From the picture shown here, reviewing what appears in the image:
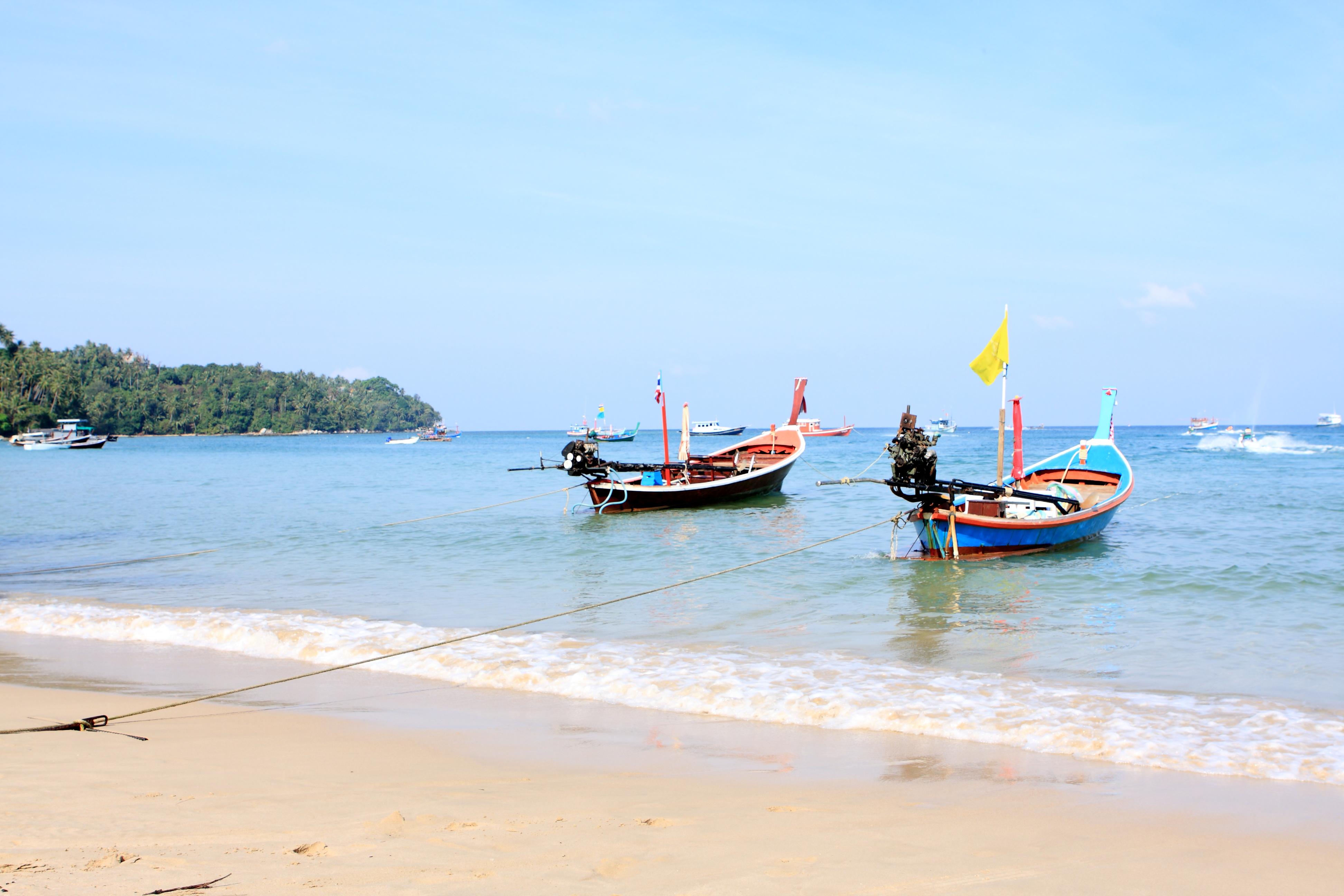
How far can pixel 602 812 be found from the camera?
4.91 m

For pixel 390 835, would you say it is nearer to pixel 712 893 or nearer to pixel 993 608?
pixel 712 893

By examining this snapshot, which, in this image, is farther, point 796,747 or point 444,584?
point 444,584

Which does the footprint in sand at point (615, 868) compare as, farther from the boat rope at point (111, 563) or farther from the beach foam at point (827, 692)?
the boat rope at point (111, 563)

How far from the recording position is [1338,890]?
408cm

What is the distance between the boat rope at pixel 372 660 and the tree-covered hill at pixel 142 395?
128 m

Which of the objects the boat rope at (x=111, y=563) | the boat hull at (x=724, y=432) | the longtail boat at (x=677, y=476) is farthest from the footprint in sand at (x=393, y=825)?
the boat hull at (x=724, y=432)

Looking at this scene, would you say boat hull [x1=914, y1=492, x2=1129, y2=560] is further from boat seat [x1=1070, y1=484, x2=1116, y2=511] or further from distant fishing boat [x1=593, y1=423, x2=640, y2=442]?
distant fishing boat [x1=593, y1=423, x2=640, y2=442]

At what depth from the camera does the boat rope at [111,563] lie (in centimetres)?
1627

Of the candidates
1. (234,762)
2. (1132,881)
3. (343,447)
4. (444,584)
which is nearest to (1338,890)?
(1132,881)

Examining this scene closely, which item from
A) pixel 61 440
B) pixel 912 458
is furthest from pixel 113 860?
pixel 61 440

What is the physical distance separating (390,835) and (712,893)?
1.74 meters

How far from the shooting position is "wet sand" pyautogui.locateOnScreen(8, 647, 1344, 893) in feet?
13.2

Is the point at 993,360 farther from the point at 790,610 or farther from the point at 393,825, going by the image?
the point at 393,825

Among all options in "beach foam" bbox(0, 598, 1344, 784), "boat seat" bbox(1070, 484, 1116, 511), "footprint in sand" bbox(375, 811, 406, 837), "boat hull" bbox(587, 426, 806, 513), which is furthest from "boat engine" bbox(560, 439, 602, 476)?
"footprint in sand" bbox(375, 811, 406, 837)
